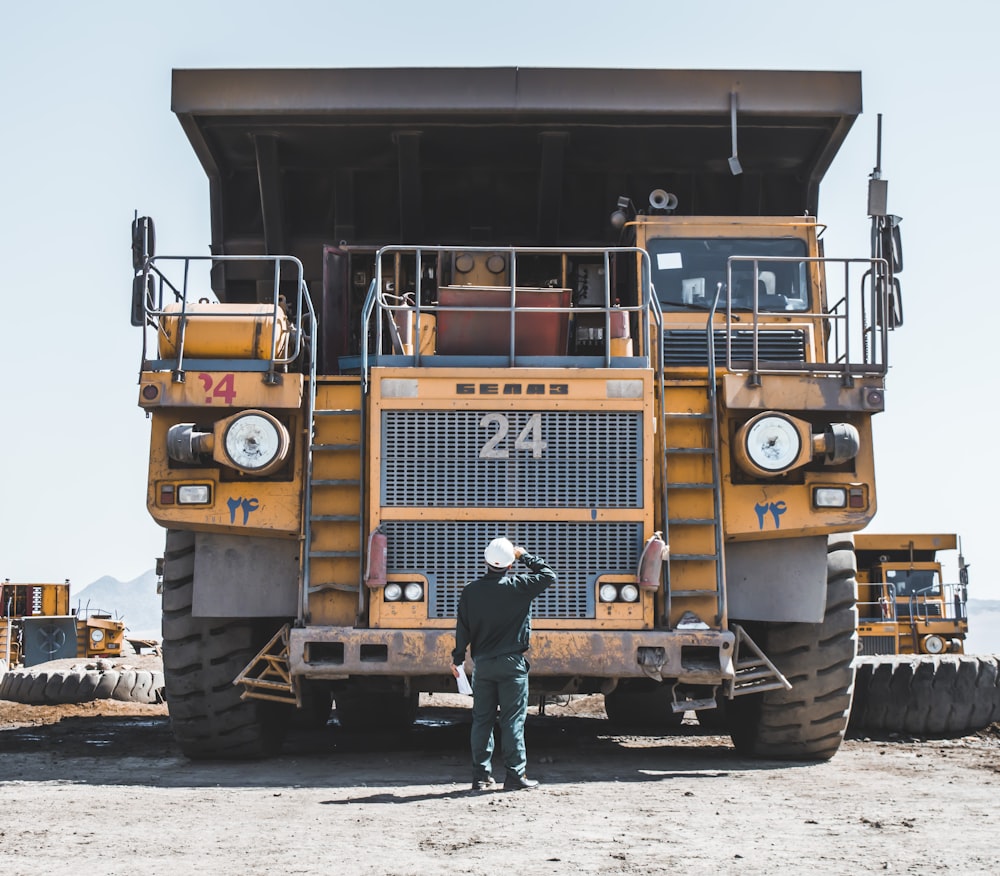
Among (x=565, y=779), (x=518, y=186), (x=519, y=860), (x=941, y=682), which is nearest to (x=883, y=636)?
(x=941, y=682)

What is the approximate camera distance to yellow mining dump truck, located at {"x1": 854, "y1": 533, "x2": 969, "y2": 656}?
24422mm

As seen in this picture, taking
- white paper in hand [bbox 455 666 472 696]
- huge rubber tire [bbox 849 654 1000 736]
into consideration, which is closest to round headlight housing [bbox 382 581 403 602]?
white paper in hand [bbox 455 666 472 696]

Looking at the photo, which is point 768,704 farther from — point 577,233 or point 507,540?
point 577,233

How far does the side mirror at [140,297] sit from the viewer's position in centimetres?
858

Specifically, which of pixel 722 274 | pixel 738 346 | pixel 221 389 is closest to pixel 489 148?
pixel 722 274

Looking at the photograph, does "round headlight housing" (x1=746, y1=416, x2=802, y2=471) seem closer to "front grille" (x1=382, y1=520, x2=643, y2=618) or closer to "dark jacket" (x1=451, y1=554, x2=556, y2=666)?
"front grille" (x1=382, y1=520, x2=643, y2=618)

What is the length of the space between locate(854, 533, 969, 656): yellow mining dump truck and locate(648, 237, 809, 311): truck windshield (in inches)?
587

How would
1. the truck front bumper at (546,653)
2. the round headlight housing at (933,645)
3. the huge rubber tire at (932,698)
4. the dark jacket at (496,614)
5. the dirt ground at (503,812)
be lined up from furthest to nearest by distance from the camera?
the round headlight housing at (933,645) < the huge rubber tire at (932,698) < the truck front bumper at (546,653) < the dark jacket at (496,614) < the dirt ground at (503,812)

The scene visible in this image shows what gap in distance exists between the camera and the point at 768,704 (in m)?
8.91

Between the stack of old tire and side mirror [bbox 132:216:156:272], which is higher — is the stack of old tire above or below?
below

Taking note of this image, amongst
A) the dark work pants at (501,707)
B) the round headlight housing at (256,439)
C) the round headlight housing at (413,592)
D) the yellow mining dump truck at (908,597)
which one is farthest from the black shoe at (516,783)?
the yellow mining dump truck at (908,597)

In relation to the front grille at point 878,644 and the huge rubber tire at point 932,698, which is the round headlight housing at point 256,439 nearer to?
the huge rubber tire at point 932,698

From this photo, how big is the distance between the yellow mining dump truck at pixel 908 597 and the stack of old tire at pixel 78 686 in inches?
485

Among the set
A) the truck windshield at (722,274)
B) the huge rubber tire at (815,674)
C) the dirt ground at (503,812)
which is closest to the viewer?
the dirt ground at (503,812)
